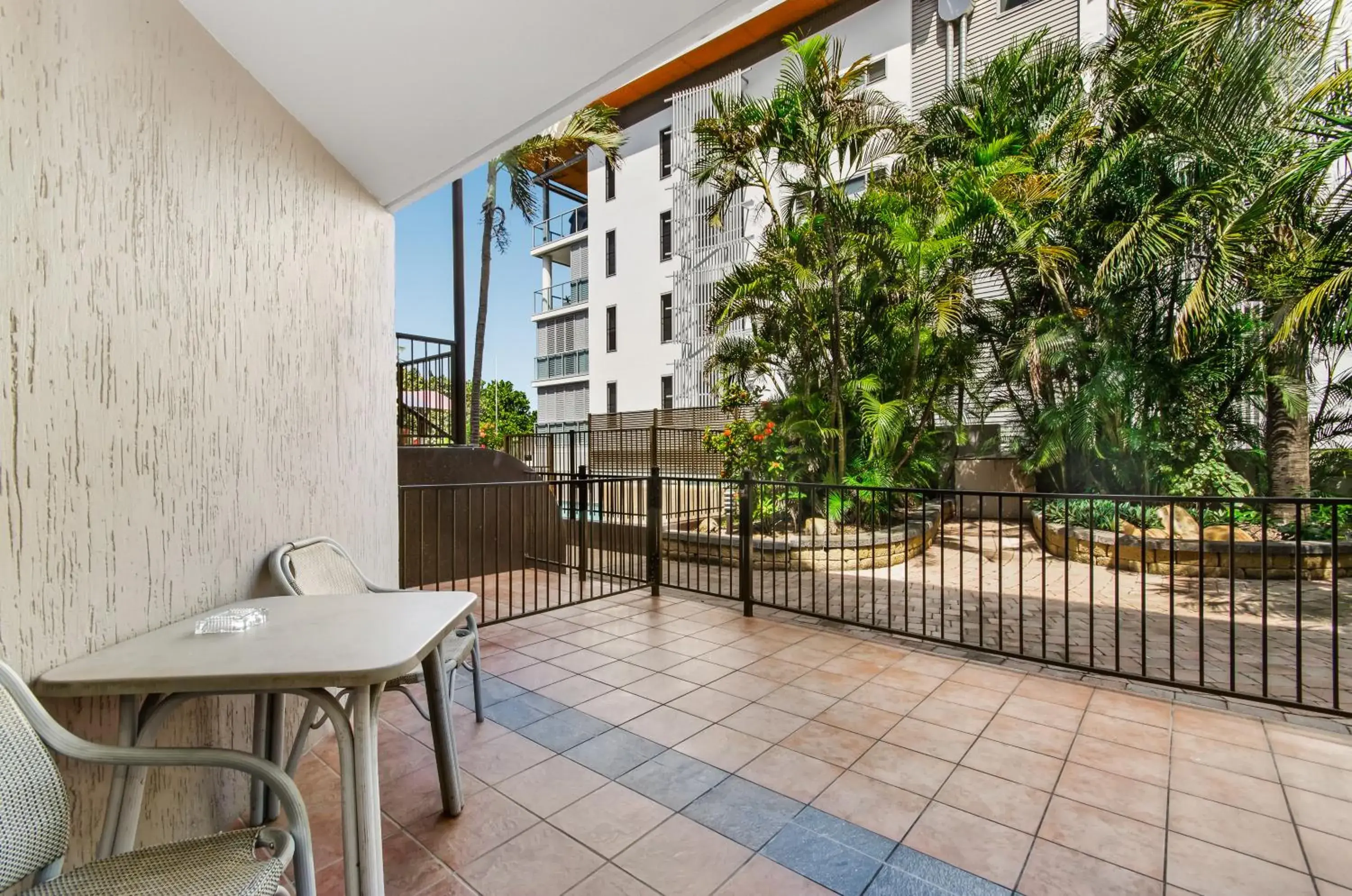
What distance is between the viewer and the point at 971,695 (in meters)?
2.88

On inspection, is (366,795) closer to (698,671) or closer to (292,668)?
(292,668)

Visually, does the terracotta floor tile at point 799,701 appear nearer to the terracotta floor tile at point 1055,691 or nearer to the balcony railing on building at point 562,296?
the terracotta floor tile at point 1055,691

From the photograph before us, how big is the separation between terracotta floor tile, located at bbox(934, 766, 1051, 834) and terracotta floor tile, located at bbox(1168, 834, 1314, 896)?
1.12ft

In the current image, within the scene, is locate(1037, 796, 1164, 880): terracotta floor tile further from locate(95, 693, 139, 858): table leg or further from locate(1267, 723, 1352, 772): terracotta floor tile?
locate(95, 693, 139, 858): table leg

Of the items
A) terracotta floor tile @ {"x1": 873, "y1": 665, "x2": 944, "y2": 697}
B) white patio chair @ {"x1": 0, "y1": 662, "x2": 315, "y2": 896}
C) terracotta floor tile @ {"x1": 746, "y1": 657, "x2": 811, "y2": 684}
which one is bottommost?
terracotta floor tile @ {"x1": 873, "y1": 665, "x2": 944, "y2": 697}

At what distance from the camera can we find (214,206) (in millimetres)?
1879

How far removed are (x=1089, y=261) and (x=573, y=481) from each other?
21.5 ft

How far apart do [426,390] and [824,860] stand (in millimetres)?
6196

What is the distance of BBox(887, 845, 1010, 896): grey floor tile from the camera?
1599mm

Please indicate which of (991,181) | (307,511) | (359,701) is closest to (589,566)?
(307,511)

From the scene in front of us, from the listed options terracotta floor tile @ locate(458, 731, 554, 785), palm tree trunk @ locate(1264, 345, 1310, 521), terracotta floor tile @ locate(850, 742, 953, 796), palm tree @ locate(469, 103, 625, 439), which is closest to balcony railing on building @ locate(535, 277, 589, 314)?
palm tree @ locate(469, 103, 625, 439)

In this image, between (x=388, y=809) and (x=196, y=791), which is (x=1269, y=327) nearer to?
(x=388, y=809)

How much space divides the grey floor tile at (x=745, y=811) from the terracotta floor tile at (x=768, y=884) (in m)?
0.09

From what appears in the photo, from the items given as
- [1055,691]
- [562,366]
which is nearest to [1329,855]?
[1055,691]
